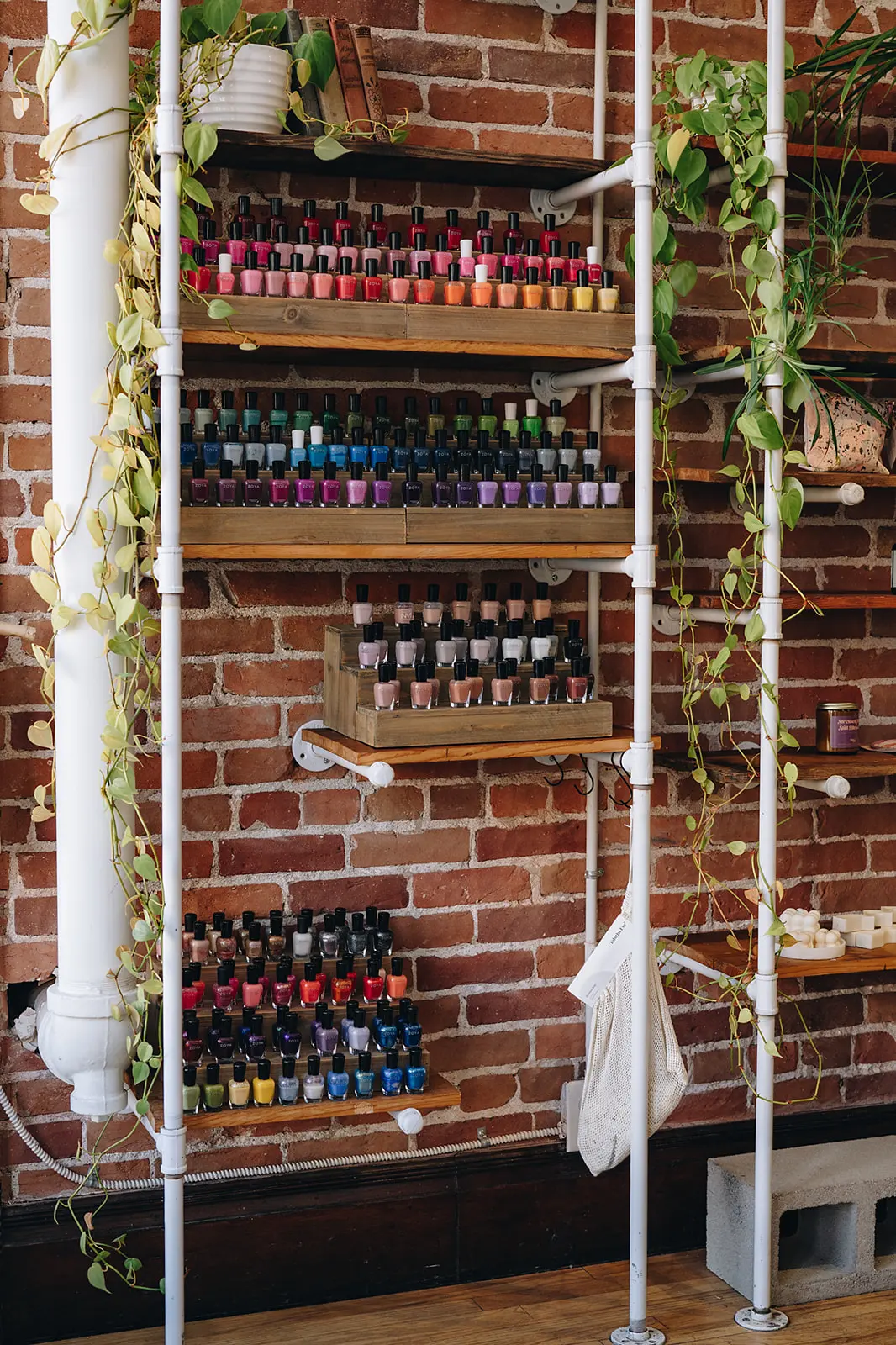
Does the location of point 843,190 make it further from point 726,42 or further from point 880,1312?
point 880,1312

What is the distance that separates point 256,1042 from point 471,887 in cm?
59

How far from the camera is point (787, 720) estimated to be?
9.55ft

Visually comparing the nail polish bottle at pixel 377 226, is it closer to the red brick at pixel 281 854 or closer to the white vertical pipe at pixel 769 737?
the white vertical pipe at pixel 769 737

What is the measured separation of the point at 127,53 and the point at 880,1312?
242 cm

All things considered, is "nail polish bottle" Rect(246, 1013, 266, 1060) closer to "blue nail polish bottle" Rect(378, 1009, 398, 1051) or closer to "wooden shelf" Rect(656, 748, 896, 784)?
A: "blue nail polish bottle" Rect(378, 1009, 398, 1051)

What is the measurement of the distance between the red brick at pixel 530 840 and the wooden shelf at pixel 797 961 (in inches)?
10.4

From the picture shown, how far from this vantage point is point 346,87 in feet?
7.77

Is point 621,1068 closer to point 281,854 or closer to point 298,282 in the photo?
point 281,854

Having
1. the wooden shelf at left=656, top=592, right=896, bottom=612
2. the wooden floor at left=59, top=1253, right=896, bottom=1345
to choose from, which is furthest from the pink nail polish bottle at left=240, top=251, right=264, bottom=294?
the wooden floor at left=59, top=1253, right=896, bottom=1345

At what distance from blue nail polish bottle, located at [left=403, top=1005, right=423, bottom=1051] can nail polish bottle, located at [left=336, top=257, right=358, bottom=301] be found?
3.76 feet

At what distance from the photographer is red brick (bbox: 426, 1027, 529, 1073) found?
106 inches

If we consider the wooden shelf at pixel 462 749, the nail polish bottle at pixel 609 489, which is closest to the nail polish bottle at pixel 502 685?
the wooden shelf at pixel 462 749

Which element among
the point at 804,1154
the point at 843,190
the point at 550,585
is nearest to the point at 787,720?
the point at 550,585

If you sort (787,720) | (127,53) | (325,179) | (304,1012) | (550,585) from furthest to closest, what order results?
(787,720) < (550,585) < (325,179) < (304,1012) < (127,53)
